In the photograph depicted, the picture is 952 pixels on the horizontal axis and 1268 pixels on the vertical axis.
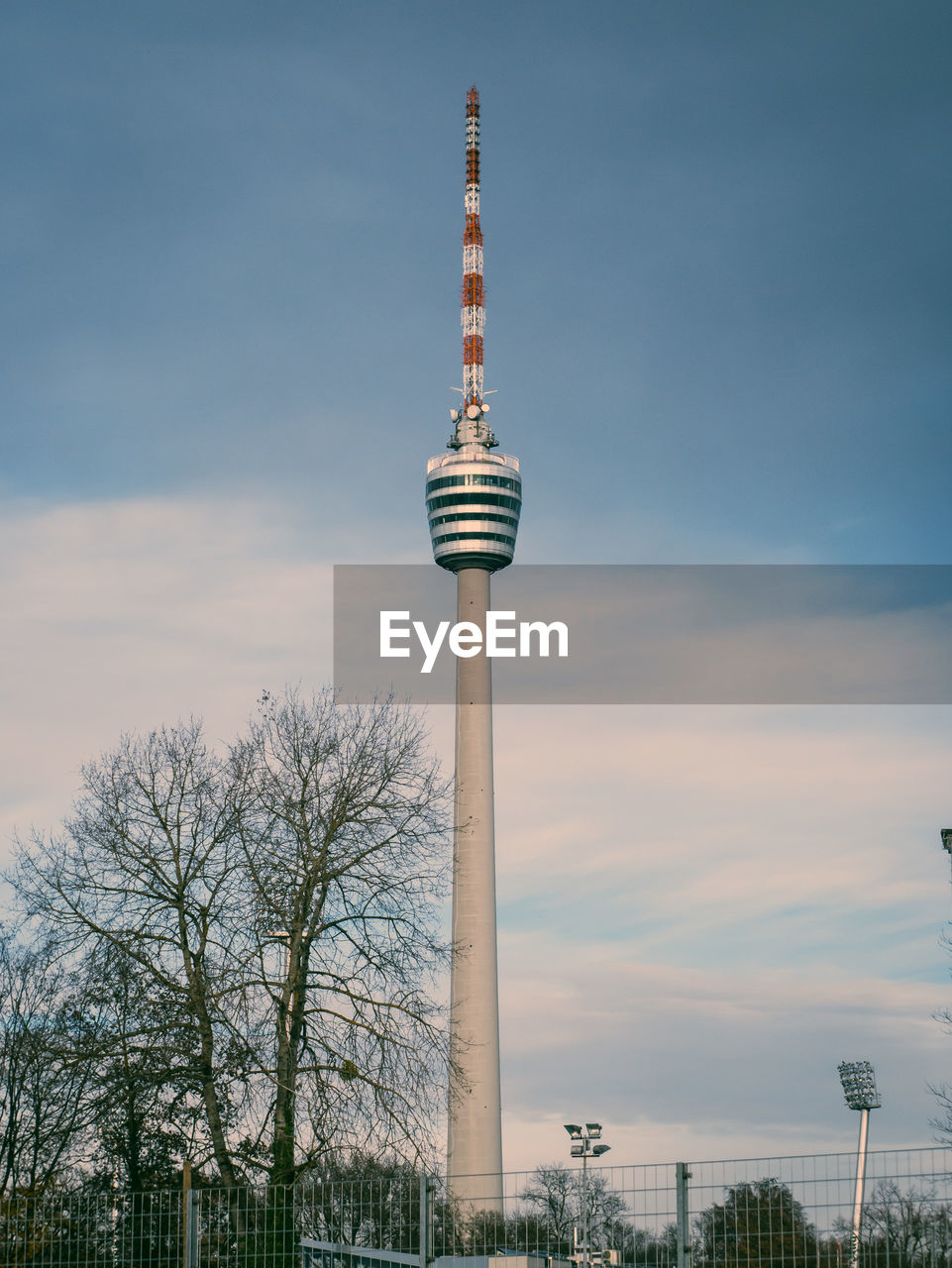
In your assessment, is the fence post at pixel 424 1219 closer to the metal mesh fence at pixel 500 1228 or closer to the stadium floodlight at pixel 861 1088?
the metal mesh fence at pixel 500 1228

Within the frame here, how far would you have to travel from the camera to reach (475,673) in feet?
335

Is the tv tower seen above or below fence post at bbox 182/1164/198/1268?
above

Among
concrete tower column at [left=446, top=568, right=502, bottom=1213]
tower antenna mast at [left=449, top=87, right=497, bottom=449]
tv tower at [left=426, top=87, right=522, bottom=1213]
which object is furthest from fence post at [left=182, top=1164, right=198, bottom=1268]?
tower antenna mast at [left=449, top=87, right=497, bottom=449]

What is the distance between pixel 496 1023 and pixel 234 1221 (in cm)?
8014

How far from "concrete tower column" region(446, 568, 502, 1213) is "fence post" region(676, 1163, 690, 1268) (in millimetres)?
75003

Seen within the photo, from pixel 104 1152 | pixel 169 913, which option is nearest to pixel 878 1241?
pixel 169 913

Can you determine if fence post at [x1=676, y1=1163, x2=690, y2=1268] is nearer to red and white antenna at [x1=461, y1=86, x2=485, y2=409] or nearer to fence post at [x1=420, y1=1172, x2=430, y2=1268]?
fence post at [x1=420, y1=1172, x2=430, y2=1268]

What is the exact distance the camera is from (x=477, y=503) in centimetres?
10525

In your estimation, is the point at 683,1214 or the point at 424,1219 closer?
the point at 683,1214

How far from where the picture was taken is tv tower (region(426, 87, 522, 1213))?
307 feet

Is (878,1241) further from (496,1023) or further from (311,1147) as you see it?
(496,1023)

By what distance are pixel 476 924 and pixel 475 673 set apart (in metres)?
17.2

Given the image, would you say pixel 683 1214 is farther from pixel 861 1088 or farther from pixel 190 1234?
pixel 861 1088

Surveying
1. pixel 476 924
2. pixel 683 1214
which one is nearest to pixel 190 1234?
pixel 683 1214
